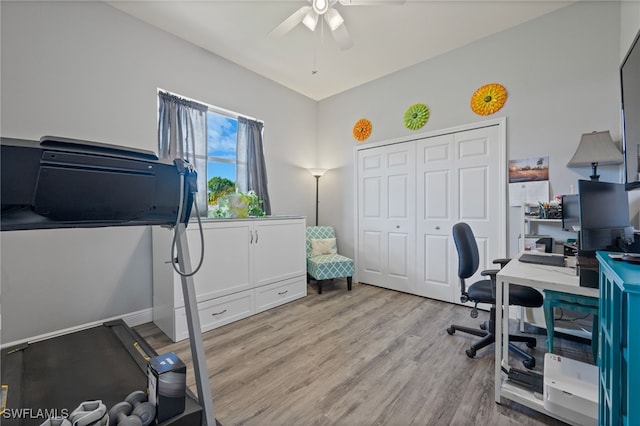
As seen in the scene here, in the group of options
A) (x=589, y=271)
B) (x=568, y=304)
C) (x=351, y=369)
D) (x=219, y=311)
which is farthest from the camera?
(x=219, y=311)

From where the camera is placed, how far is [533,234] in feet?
8.66

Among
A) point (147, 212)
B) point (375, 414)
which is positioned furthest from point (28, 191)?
point (375, 414)

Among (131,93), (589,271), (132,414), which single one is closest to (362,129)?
(131,93)

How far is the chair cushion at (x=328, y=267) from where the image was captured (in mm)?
3555

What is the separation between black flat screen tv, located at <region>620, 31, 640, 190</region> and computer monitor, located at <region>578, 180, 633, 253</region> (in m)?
0.23

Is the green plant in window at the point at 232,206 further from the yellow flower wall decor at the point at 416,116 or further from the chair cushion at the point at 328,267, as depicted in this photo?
the yellow flower wall decor at the point at 416,116

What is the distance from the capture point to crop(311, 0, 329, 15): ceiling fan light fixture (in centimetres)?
213

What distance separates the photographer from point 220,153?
3.48m

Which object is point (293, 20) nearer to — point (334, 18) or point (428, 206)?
point (334, 18)

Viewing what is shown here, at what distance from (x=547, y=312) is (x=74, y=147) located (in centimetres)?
271

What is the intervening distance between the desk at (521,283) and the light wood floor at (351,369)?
9 cm

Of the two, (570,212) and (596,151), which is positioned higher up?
(596,151)

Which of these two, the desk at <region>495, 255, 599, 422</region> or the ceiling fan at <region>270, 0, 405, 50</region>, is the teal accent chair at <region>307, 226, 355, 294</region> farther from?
the ceiling fan at <region>270, 0, 405, 50</region>

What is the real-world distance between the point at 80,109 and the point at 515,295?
13.0 ft
